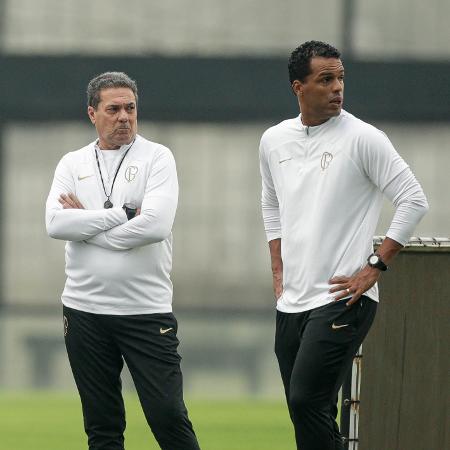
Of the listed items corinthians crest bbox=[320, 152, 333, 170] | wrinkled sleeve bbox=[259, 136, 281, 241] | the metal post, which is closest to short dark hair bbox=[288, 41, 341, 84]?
corinthians crest bbox=[320, 152, 333, 170]

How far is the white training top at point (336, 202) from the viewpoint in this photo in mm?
4801

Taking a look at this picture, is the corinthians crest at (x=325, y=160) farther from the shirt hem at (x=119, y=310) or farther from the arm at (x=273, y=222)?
the shirt hem at (x=119, y=310)

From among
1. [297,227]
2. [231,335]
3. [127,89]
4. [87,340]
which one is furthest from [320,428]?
[231,335]

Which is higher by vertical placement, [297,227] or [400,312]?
[297,227]

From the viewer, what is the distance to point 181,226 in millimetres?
11086

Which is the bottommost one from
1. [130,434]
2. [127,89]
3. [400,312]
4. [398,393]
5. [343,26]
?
[130,434]

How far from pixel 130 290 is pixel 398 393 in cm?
127

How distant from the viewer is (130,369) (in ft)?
17.4

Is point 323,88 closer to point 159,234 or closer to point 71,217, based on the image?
point 159,234

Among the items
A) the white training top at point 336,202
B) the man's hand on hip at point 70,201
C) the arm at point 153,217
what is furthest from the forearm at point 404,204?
the man's hand on hip at point 70,201

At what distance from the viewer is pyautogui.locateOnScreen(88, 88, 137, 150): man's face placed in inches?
212

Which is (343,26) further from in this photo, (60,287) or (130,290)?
(130,290)

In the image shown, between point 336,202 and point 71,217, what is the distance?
3.68 feet

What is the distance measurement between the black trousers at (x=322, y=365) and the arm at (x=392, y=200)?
86 millimetres
